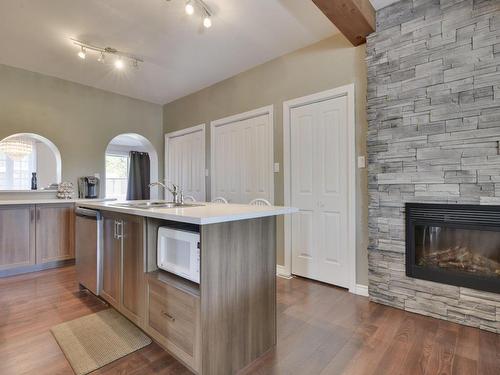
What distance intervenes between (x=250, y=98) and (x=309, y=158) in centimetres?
128

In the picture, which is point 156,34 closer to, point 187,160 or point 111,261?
point 187,160

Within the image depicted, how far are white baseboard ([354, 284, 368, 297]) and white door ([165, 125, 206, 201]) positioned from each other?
2673 mm

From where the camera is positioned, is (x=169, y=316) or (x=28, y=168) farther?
(x=28, y=168)

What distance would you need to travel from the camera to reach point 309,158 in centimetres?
309

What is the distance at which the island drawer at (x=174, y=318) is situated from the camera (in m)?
1.42

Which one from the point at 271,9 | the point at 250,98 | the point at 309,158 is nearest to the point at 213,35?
the point at 271,9

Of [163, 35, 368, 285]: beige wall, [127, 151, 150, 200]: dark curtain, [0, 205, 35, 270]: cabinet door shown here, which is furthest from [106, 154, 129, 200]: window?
[0, 205, 35, 270]: cabinet door

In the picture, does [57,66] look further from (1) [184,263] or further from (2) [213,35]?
(1) [184,263]

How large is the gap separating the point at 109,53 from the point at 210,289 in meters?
3.24

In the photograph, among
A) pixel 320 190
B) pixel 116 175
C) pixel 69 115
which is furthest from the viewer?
pixel 116 175

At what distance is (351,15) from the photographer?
2.27 m

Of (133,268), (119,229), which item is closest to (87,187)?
(119,229)

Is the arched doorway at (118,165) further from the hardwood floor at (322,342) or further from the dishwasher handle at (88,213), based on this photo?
the hardwood floor at (322,342)

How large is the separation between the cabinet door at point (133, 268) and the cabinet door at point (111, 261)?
114mm
